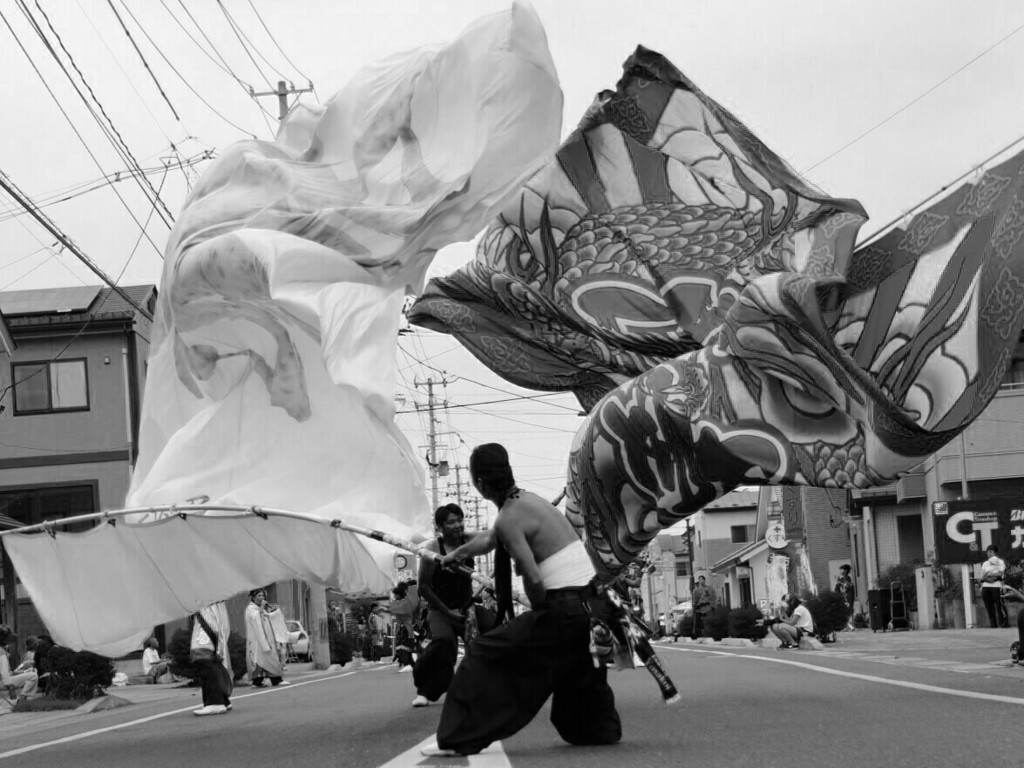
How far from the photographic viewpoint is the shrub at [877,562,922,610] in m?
41.1

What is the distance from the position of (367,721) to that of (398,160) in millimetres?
5179

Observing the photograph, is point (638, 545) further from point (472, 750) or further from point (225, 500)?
point (472, 750)

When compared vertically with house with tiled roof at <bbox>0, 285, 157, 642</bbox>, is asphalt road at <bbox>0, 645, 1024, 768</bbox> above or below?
below

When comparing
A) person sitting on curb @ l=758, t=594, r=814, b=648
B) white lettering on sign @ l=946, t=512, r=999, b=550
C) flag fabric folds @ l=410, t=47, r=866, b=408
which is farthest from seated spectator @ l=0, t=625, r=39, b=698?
white lettering on sign @ l=946, t=512, r=999, b=550

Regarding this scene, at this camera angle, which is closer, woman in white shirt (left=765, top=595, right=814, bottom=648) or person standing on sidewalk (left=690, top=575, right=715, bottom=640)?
woman in white shirt (left=765, top=595, right=814, bottom=648)

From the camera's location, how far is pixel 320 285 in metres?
13.0

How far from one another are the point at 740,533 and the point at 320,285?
88042 mm

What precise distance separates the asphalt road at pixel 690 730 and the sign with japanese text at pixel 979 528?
14.3m

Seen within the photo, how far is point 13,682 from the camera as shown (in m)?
24.4

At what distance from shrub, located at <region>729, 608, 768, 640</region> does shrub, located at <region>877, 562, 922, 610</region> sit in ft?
23.3

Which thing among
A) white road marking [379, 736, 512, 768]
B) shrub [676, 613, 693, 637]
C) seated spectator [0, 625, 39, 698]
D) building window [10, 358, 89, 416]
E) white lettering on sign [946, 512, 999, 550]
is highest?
building window [10, 358, 89, 416]

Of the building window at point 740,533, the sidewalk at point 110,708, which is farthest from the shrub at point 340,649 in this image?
the building window at point 740,533

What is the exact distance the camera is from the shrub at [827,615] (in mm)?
30578

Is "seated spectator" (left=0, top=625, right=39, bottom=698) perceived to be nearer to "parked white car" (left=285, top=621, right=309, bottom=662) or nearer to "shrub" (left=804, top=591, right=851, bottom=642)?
"parked white car" (left=285, top=621, right=309, bottom=662)
